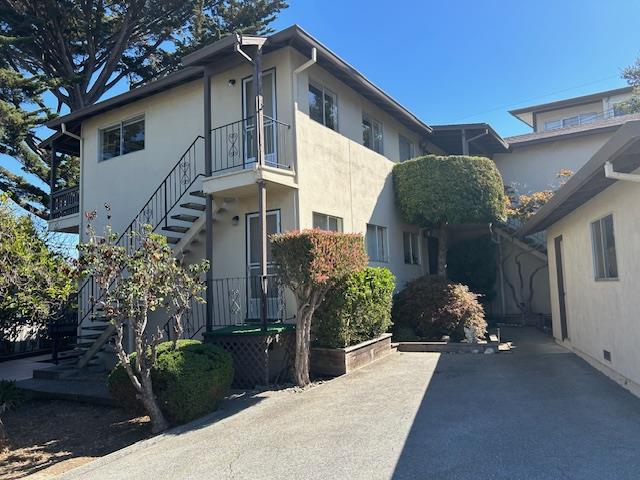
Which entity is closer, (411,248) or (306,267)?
(306,267)

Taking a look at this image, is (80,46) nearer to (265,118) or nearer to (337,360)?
(265,118)

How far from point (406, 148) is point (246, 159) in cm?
692

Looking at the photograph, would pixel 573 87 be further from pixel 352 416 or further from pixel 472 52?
pixel 352 416

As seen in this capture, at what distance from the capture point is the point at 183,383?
627 centimetres

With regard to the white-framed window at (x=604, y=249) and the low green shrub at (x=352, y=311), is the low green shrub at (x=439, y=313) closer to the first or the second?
the low green shrub at (x=352, y=311)

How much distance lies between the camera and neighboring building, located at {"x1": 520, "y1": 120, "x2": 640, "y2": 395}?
5598 millimetres

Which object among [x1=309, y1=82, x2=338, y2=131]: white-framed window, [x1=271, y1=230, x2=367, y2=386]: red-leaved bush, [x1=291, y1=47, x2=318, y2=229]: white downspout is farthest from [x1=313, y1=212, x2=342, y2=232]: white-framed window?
[x1=271, y1=230, x2=367, y2=386]: red-leaved bush

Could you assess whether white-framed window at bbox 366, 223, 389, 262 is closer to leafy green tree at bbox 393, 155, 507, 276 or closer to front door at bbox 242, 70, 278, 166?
leafy green tree at bbox 393, 155, 507, 276

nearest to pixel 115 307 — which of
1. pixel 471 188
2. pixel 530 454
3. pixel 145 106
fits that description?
pixel 530 454

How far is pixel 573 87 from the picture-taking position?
2578 centimetres

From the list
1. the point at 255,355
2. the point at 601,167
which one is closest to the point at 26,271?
the point at 255,355

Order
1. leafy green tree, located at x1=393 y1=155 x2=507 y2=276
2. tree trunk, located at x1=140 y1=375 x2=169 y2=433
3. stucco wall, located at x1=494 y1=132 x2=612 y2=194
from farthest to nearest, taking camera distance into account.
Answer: stucco wall, located at x1=494 y1=132 x2=612 y2=194 < leafy green tree, located at x1=393 y1=155 x2=507 y2=276 < tree trunk, located at x1=140 y1=375 x2=169 y2=433

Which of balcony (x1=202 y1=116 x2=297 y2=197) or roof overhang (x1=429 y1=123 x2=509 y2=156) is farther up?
roof overhang (x1=429 y1=123 x2=509 y2=156)

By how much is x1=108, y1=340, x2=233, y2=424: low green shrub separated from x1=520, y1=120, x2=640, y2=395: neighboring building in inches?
226
